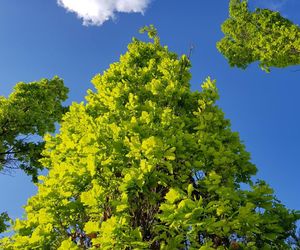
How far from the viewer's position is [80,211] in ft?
20.9

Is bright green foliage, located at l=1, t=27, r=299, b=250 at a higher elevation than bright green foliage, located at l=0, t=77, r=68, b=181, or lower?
lower

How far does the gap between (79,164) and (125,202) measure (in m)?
1.28

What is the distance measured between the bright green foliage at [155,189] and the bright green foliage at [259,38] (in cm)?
899

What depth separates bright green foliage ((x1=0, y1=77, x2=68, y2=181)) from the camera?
43.0 feet

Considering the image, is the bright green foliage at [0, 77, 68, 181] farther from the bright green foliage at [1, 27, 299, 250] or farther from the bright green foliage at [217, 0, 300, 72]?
the bright green foliage at [217, 0, 300, 72]

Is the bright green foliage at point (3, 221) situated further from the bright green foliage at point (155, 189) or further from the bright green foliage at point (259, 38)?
the bright green foliage at point (259, 38)

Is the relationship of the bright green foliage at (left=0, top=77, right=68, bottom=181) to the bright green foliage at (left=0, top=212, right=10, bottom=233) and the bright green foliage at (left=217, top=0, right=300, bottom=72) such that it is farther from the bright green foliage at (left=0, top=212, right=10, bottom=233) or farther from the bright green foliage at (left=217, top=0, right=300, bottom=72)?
the bright green foliage at (left=217, top=0, right=300, bottom=72)

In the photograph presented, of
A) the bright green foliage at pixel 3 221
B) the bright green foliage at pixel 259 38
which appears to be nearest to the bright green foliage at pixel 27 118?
the bright green foliage at pixel 3 221

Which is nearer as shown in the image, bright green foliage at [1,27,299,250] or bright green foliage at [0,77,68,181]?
bright green foliage at [1,27,299,250]

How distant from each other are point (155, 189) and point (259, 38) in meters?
12.4

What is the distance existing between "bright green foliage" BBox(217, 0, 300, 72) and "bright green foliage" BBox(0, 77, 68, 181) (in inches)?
368

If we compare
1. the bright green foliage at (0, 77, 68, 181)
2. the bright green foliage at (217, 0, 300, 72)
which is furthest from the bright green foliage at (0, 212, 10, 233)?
the bright green foliage at (217, 0, 300, 72)

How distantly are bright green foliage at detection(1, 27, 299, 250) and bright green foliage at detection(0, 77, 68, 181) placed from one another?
5.77 metres

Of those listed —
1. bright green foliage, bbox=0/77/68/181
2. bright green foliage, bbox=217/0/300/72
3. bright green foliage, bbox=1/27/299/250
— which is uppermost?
bright green foliage, bbox=217/0/300/72
